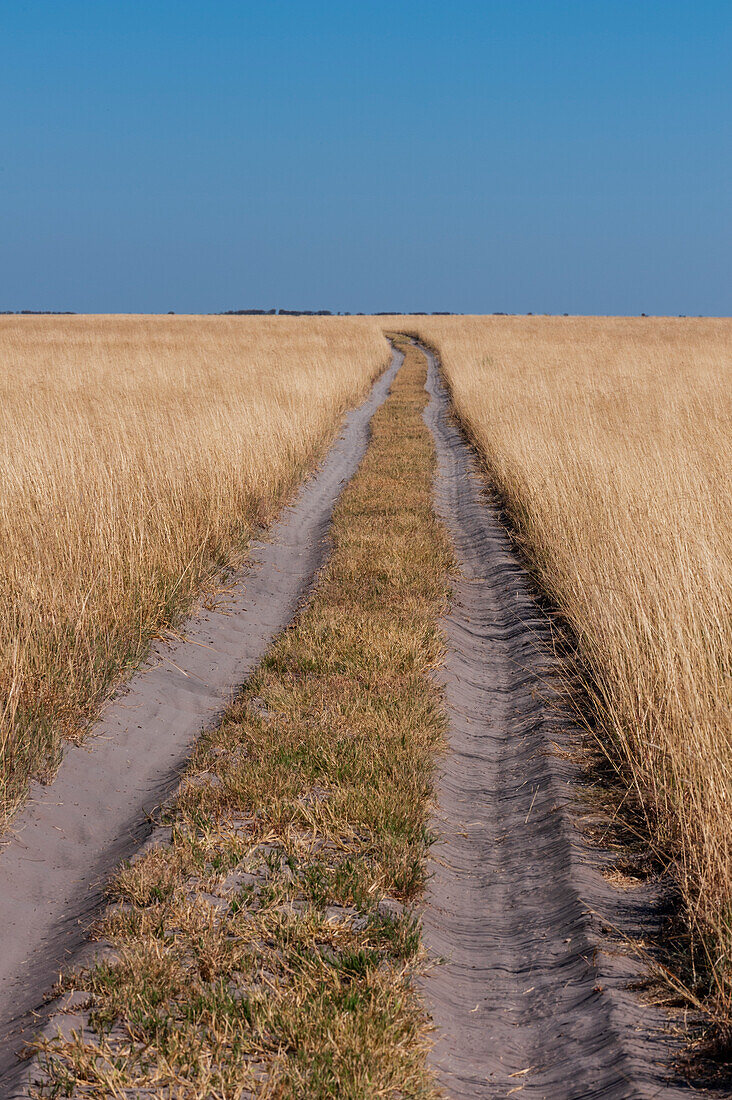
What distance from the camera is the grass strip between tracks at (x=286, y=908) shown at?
8.06 feet

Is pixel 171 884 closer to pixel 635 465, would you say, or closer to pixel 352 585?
pixel 352 585

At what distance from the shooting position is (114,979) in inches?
110

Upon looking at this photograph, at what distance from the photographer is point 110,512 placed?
686 centimetres

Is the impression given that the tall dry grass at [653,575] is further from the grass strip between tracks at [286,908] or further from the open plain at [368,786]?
the grass strip between tracks at [286,908]

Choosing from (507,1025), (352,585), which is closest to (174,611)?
(352,585)

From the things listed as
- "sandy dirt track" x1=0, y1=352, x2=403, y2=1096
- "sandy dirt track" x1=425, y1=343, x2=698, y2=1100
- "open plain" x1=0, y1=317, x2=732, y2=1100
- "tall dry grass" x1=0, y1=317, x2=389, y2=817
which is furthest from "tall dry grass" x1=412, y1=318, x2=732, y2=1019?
"tall dry grass" x1=0, y1=317, x2=389, y2=817

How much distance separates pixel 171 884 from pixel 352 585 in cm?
384

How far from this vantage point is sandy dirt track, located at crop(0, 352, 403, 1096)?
10.5 feet

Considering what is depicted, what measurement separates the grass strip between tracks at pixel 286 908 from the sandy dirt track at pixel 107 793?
8.9 inches

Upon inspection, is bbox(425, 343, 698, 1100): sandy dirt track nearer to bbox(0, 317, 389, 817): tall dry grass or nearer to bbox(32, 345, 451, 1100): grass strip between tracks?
bbox(32, 345, 451, 1100): grass strip between tracks

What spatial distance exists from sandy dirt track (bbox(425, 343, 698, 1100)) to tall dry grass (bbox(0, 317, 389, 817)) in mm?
1985

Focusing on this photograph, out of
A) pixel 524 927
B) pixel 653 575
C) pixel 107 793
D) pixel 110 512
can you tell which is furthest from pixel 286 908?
pixel 110 512

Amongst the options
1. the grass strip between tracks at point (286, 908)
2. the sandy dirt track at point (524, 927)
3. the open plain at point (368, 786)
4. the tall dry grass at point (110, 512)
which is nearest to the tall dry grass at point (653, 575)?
the open plain at point (368, 786)

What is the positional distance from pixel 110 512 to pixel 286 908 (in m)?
4.32
